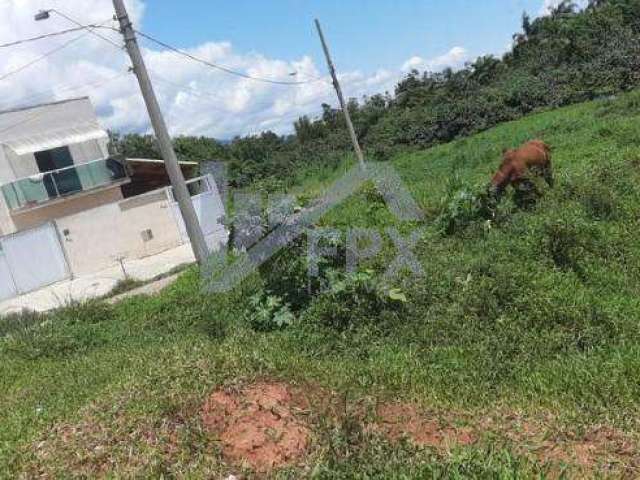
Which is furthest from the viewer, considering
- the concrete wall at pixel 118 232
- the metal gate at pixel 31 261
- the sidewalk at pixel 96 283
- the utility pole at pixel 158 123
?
the concrete wall at pixel 118 232

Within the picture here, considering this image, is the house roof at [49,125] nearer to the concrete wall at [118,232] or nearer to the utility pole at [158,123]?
the concrete wall at [118,232]

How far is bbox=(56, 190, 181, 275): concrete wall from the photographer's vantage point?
20500mm

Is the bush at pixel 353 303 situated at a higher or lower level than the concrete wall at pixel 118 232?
lower

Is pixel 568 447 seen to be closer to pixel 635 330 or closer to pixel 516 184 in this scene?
pixel 635 330

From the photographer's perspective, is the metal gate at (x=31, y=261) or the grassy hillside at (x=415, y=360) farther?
the metal gate at (x=31, y=261)

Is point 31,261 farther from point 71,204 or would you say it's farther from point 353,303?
point 353,303

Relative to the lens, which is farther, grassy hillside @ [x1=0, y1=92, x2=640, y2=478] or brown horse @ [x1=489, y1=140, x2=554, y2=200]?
brown horse @ [x1=489, y1=140, x2=554, y2=200]

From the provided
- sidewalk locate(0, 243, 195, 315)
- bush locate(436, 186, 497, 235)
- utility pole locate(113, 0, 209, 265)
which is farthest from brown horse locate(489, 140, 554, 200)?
sidewalk locate(0, 243, 195, 315)

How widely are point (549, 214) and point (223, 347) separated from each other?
15.9 feet

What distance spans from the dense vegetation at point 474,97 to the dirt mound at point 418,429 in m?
28.7

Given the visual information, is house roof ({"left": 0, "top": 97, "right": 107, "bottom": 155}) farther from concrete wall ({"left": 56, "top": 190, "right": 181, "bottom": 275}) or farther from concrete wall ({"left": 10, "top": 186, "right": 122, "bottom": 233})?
concrete wall ({"left": 56, "top": 190, "right": 181, "bottom": 275})

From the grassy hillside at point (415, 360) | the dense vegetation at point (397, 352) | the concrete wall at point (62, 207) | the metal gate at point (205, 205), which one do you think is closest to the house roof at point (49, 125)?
the concrete wall at point (62, 207)

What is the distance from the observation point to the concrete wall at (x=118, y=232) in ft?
67.3

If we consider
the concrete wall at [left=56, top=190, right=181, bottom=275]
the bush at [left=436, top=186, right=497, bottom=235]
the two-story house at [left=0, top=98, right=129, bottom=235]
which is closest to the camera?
the bush at [left=436, top=186, right=497, bottom=235]
